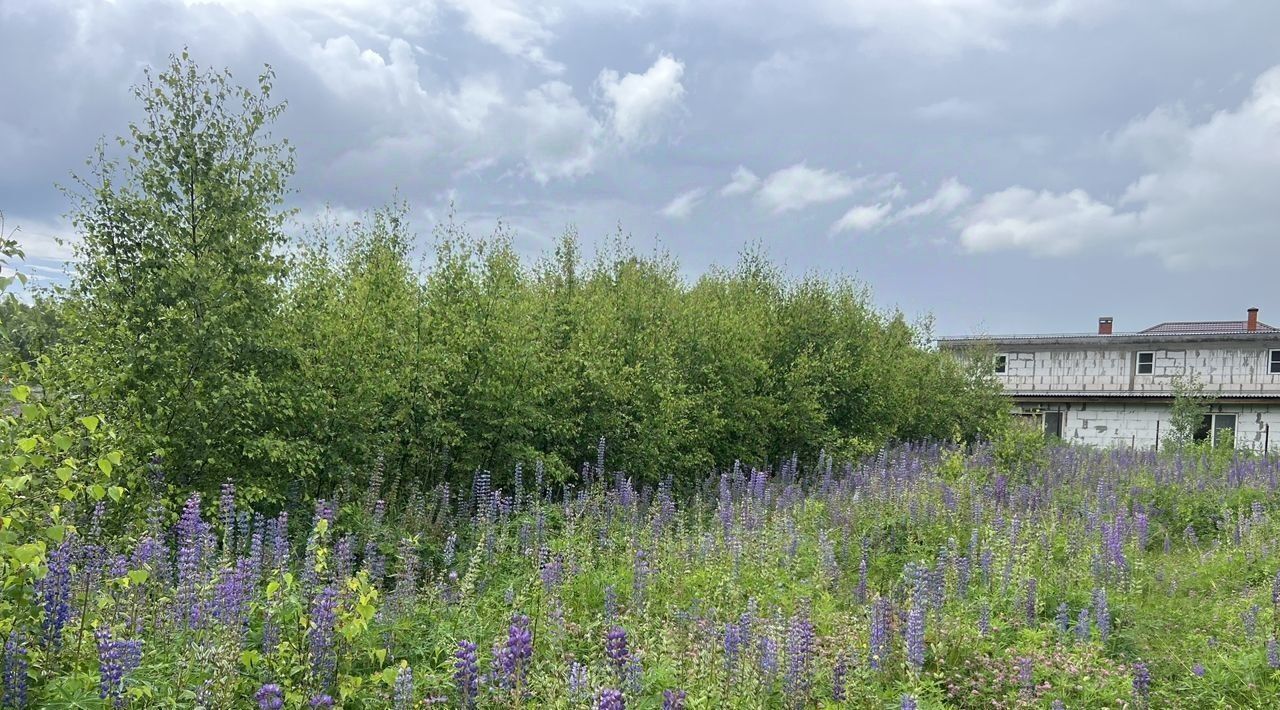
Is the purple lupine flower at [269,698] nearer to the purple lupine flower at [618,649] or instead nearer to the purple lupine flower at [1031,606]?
the purple lupine flower at [618,649]

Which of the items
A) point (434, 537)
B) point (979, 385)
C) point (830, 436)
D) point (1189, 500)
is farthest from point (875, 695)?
point (979, 385)

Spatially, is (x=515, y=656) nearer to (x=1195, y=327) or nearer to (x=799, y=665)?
(x=799, y=665)

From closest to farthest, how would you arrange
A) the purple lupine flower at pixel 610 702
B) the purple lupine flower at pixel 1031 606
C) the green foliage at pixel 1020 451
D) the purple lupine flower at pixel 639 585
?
the purple lupine flower at pixel 610 702, the purple lupine flower at pixel 639 585, the purple lupine flower at pixel 1031 606, the green foliage at pixel 1020 451

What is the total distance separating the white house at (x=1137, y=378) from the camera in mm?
34000

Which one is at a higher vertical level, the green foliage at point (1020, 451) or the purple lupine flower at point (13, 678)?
the green foliage at point (1020, 451)

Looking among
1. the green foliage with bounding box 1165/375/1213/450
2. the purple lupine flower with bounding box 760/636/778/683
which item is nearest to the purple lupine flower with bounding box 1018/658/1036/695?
the purple lupine flower with bounding box 760/636/778/683

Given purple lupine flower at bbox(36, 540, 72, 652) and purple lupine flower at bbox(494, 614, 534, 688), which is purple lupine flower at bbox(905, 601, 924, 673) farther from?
purple lupine flower at bbox(36, 540, 72, 652)

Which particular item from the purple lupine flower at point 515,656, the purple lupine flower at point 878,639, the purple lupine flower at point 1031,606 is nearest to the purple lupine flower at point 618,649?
the purple lupine flower at point 515,656

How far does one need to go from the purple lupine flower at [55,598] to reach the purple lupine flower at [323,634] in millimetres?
1170

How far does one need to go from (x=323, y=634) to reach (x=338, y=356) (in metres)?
6.08

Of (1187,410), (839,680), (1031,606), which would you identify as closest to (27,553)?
(839,680)

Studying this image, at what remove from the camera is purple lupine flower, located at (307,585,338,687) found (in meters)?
3.90

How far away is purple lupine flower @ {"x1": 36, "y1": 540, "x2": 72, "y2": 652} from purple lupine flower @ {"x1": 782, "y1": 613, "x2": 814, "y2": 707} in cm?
369

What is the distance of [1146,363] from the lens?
122 ft
